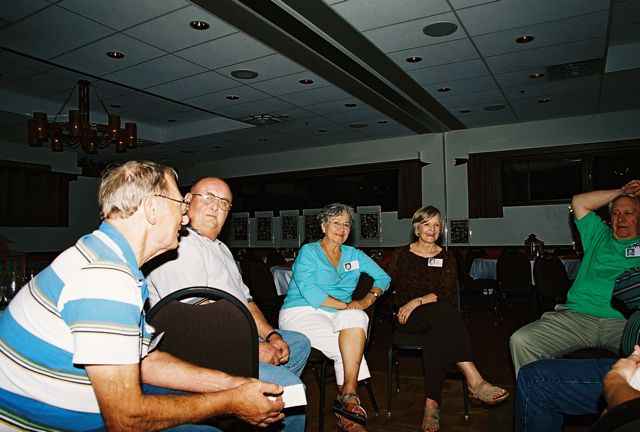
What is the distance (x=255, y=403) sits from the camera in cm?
134

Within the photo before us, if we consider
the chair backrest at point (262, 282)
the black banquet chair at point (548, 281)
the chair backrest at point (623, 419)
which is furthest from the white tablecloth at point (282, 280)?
the chair backrest at point (623, 419)

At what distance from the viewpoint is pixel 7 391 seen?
109cm

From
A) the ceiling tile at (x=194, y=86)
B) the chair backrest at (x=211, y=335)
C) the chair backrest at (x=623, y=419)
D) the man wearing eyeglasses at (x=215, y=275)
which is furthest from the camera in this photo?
the ceiling tile at (x=194, y=86)

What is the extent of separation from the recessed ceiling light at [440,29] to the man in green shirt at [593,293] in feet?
7.42

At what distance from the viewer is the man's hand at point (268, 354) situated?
207 cm

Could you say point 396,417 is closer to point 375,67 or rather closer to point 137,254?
point 137,254

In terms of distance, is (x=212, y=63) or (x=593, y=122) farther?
(x=593, y=122)

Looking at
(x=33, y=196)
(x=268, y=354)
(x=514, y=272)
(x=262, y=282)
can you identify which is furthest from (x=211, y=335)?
(x=33, y=196)

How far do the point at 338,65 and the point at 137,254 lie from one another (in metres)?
4.39

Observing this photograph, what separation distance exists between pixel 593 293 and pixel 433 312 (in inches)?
36.7

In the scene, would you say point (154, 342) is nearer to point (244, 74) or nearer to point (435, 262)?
point (435, 262)

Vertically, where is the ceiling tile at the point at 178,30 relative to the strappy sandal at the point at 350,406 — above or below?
above

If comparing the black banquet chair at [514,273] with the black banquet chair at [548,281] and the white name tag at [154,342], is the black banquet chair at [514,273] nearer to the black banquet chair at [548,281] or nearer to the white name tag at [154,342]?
the black banquet chair at [548,281]

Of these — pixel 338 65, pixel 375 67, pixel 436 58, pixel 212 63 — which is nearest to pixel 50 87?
pixel 212 63
